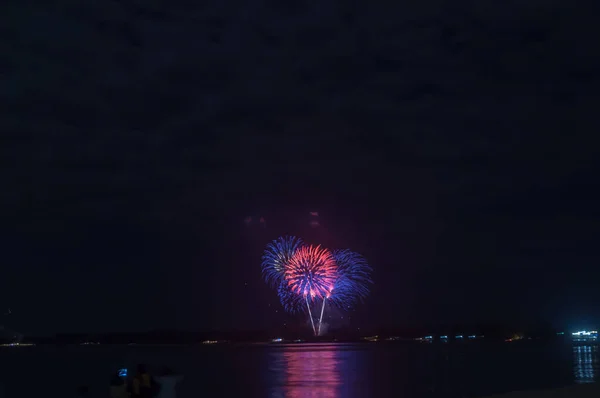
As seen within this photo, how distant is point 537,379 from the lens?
127ft

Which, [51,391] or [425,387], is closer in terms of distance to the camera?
[425,387]

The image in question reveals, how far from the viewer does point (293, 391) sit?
29.0 m

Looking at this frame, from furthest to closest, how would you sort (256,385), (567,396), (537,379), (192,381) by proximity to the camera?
(192,381) → (537,379) → (256,385) → (567,396)

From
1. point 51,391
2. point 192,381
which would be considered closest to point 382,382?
point 192,381

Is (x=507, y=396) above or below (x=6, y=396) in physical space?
above

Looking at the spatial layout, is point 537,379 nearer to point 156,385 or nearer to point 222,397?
point 222,397

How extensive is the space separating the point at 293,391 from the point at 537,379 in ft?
58.7

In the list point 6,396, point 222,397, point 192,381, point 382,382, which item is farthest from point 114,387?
point 192,381

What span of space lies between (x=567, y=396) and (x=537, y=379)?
2206cm

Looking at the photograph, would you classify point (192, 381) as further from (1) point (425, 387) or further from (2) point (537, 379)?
(2) point (537, 379)

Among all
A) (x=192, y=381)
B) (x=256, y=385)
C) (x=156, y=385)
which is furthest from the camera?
(x=192, y=381)

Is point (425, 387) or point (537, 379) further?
point (537, 379)

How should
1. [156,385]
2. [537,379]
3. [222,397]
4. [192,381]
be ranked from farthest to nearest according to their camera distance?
[192,381] < [537,379] < [222,397] < [156,385]

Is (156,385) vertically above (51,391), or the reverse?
(156,385)
